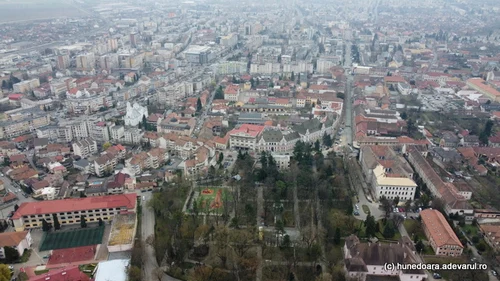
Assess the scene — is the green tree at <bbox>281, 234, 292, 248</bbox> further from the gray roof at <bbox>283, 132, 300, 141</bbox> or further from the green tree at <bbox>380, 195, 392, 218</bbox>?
the gray roof at <bbox>283, 132, 300, 141</bbox>

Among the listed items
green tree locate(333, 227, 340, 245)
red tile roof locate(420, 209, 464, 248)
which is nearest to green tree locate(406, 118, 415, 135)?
red tile roof locate(420, 209, 464, 248)

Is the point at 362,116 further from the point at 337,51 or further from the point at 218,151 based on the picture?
the point at 337,51

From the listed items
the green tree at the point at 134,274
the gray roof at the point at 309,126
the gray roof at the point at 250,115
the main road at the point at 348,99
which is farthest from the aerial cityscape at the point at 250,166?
the gray roof at the point at 250,115

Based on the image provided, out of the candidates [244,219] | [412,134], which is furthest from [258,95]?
[244,219]

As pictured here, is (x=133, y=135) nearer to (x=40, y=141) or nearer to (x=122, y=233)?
(x=40, y=141)

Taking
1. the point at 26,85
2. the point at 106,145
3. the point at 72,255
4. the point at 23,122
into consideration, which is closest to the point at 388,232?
the point at 72,255

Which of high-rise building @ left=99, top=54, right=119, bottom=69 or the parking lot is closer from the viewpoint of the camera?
the parking lot
